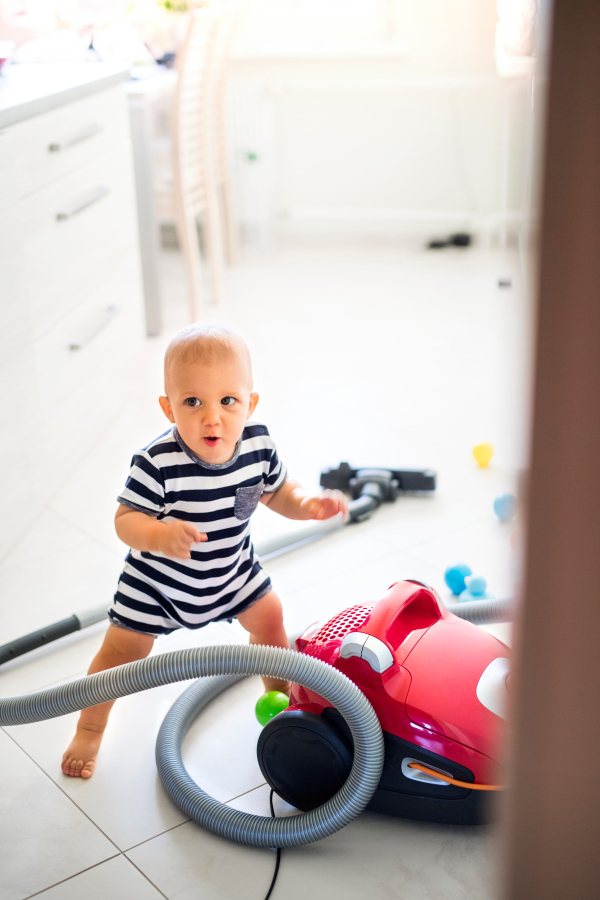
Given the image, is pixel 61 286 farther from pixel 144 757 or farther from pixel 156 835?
pixel 156 835

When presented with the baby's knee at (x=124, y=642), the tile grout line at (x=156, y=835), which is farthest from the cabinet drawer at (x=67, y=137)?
the tile grout line at (x=156, y=835)

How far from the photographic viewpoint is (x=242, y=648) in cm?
79

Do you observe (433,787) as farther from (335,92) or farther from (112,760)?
(335,92)

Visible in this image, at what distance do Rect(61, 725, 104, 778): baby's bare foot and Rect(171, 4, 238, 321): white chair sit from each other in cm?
186

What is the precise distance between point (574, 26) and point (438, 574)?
120 cm

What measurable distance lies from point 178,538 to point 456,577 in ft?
2.05

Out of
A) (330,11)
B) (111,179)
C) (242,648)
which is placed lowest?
(242,648)

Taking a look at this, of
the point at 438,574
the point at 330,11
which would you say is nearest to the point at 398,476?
the point at 438,574

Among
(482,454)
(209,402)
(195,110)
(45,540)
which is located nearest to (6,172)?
(45,540)

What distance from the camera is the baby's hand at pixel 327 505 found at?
0.98 meters

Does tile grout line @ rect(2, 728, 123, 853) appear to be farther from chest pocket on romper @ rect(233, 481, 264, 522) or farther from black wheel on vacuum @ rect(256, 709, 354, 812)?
chest pocket on romper @ rect(233, 481, 264, 522)

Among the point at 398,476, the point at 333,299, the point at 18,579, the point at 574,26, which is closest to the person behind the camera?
the point at 574,26

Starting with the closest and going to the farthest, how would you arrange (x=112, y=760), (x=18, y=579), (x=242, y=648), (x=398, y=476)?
(x=242, y=648) → (x=112, y=760) → (x=18, y=579) → (x=398, y=476)

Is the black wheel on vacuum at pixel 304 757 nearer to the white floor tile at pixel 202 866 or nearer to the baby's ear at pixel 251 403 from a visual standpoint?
the white floor tile at pixel 202 866
